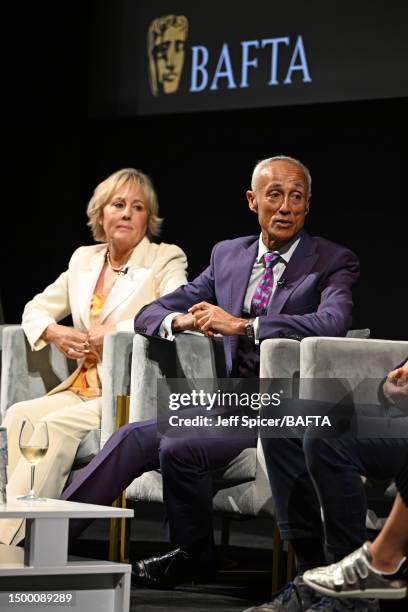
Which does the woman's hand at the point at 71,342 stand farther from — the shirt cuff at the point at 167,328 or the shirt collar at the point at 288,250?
the shirt collar at the point at 288,250

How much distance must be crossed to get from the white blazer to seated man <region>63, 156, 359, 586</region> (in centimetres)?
33

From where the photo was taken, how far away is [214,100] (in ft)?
19.1

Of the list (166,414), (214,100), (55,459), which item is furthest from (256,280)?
(214,100)

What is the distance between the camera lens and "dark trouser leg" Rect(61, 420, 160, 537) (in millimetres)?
3426

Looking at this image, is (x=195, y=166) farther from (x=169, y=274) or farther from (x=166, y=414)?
(x=166, y=414)

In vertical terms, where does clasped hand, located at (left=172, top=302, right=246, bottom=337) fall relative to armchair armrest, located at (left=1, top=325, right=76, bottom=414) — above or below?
above

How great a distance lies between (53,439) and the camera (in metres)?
3.86

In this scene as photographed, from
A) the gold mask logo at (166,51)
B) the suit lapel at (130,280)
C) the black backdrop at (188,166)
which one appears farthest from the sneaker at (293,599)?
the gold mask logo at (166,51)

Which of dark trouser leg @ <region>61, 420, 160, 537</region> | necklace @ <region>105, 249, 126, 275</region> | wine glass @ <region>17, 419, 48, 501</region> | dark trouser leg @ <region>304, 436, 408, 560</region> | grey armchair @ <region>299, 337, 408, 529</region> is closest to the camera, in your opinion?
dark trouser leg @ <region>304, 436, 408, 560</region>

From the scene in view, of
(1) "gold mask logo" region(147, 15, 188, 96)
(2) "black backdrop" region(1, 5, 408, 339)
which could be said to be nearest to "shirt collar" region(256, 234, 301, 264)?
(2) "black backdrop" region(1, 5, 408, 339)

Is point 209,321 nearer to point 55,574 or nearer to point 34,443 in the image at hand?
point 34,443

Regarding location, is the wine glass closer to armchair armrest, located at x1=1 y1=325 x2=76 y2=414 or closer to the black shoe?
the black shoe

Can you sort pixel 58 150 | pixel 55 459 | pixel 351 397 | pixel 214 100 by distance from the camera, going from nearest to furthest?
pixel 351 397 < pixel 55 459 < pixel 214 100 < pixel 58 150

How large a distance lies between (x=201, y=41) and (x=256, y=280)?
2.38 metres
